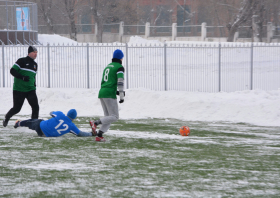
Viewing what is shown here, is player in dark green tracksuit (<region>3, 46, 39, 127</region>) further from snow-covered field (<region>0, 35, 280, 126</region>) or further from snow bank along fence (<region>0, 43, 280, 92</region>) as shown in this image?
snow bank along fence (<region>0, 43, 280, 92</region>)

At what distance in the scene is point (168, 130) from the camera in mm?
10539

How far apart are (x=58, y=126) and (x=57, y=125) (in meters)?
0.03

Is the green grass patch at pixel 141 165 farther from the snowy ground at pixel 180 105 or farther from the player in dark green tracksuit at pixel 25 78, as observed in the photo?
the snowy ground at pixel 180 105

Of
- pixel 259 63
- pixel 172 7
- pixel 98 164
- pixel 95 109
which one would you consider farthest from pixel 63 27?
pixel 98 164

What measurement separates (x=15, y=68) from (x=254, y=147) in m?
5.11

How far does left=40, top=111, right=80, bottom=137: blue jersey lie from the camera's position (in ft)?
27.7

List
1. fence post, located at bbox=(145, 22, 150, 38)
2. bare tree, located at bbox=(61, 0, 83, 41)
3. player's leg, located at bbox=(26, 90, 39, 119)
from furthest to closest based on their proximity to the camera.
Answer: fence post, located at bbox=(145, 22, 150, 38)
bare tree, located at bbox=(61, 0, 83, 41)
player's leg, located at bbox=(26, 90, 39, 119)

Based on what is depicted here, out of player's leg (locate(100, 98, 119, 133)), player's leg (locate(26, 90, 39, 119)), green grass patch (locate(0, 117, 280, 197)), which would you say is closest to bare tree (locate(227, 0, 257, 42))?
green grass patch (locate(0, 117, 280, 197))

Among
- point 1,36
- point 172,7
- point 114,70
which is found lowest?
point 114,70

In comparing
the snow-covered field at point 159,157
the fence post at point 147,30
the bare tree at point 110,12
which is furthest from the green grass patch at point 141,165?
the fence post at point 147,30

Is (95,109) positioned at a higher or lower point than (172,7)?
lower

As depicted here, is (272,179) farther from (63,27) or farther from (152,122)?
(63,27)

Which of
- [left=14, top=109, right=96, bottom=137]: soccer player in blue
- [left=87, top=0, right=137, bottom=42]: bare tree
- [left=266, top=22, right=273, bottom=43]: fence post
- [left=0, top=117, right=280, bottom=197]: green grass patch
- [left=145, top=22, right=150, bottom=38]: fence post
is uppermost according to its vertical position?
[left=87, top=0, right=137, bottom=42]: bare tree

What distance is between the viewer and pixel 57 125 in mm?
8539
